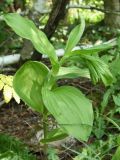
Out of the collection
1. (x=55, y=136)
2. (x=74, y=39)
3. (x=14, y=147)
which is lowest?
(x=14, y=147)

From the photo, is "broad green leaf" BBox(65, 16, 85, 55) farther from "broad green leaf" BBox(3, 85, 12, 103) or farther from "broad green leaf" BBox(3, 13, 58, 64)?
"broad green leaf" BBox(3, 85, 12, 103)

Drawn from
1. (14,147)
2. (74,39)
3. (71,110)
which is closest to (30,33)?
(74,39)

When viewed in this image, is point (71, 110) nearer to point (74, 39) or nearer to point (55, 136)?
point (55, 136)

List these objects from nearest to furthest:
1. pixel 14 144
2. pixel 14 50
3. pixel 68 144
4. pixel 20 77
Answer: pixel 20 77 → pixel 14 144 → pixel 68 144 → pixel 14 50

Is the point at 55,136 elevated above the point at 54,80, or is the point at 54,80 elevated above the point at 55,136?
the point at 54,80

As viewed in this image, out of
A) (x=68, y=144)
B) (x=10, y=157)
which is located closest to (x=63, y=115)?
(x=10, y=157)

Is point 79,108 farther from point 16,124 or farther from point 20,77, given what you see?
point 16,124
